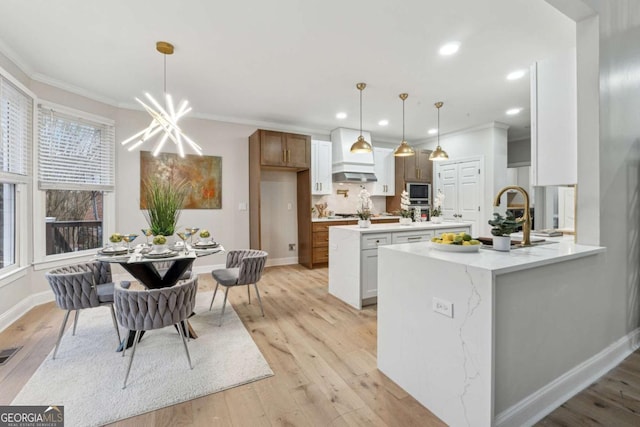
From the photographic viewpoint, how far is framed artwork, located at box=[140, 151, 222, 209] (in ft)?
14.7

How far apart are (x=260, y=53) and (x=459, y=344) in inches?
120

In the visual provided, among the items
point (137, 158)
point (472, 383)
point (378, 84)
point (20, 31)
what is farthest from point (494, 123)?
point (20, 31)

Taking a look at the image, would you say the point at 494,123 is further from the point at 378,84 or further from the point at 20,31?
the point at 20,31

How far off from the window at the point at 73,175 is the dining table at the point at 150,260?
1910 millimetres

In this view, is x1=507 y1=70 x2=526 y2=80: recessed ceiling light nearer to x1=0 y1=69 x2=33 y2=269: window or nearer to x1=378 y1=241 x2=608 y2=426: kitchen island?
x1=378 y1=241 x2=608 y2=426: kitchen island

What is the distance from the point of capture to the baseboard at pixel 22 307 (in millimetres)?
2810

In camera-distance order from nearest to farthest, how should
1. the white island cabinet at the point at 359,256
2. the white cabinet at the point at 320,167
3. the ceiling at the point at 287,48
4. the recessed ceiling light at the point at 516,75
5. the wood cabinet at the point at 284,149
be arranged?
the ceiling at the point at 287,48
the white island cabinet at the point at 359,256
the recessed ceiling light at the point at 516,75
the wood cabinet at the point at 284,149
the white cabinet at the point at 320,167

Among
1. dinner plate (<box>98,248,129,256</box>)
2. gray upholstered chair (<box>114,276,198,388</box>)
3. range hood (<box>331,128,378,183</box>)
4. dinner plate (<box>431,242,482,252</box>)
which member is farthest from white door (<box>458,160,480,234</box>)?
dinner plate (<box>98,248,129,256</box>)

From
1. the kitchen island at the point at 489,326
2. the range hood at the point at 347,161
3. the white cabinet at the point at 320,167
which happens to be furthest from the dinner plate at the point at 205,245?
the range hood at the point at 347,161

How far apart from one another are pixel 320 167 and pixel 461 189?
10.3 feet

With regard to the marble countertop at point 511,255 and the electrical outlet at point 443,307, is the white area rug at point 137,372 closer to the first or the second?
the electrical outlet at point 443,307

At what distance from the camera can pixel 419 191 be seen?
6.67 metres

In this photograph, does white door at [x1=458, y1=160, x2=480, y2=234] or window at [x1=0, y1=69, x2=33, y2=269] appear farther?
white door at [x1=458, y1=160, x2=480, y2=234]

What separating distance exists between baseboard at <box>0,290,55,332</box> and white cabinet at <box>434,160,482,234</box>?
6.75 meters
